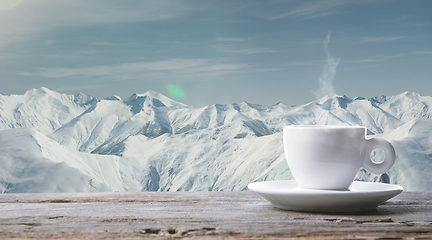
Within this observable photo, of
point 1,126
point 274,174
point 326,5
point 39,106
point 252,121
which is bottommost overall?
point 1,126

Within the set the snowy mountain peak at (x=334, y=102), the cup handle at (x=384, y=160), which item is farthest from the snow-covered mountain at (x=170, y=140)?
the cup handle at (x=384, y=160)

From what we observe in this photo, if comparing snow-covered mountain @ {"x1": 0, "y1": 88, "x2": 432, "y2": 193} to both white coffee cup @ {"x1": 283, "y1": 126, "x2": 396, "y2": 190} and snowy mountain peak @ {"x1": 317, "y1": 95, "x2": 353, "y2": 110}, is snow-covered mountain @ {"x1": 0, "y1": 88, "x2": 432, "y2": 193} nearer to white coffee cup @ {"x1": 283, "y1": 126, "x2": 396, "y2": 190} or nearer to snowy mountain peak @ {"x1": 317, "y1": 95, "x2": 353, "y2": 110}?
snowy mountain peak @ {"x1": 317, "y1": 95, "x2": 353, "y2": 110}

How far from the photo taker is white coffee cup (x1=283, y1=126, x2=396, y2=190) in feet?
1.64

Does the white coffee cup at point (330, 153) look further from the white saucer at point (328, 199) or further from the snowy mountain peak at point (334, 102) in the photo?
the snowy mountain peak at point (334, 102)

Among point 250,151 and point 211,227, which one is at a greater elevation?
point 250,151

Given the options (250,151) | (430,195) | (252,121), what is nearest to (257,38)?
(250,151)

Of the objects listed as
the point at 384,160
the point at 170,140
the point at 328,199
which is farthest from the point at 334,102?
the point at 328,199

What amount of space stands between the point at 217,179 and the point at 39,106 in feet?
53.9

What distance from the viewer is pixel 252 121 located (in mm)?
15625

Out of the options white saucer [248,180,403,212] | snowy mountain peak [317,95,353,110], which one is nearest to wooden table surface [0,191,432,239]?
white saucer [248,180,403,212]

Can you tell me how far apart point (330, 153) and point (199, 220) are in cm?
20

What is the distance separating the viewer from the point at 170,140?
15031 millimetres

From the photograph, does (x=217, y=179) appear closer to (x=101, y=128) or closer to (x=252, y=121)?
(x=252, y=121)

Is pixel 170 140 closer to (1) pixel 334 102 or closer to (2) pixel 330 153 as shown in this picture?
(1) pixel 334 102
